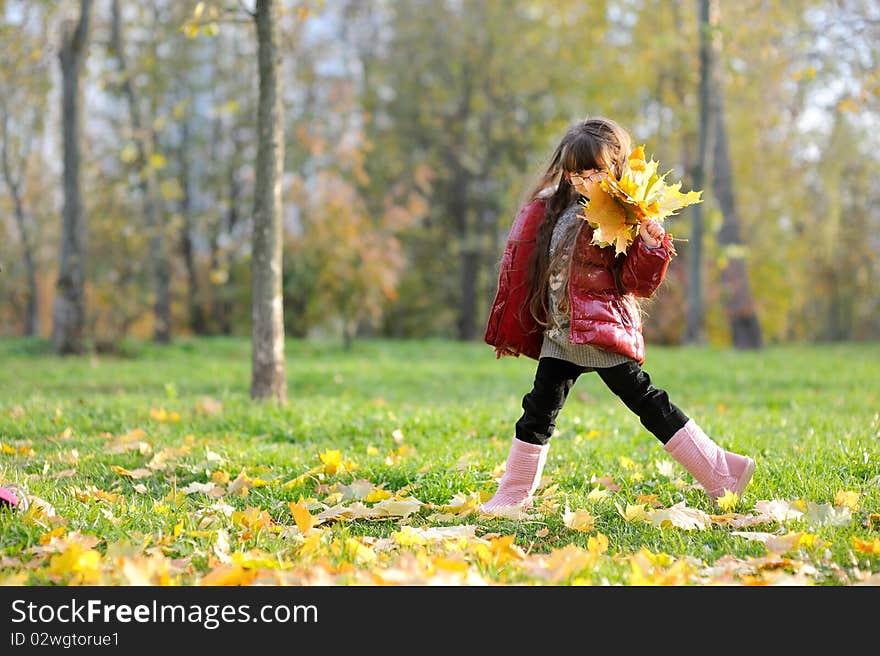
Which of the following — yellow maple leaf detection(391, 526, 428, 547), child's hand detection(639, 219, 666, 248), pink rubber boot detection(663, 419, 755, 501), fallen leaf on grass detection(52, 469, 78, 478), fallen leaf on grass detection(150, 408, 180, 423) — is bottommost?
fallen leaf on grass detection(150, 408, 180, 423)

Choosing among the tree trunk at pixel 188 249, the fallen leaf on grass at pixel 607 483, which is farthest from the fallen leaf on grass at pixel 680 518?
the tree trunk at pixel 188 249

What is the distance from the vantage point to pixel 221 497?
153 inches

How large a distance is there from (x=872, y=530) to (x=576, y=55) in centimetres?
1883

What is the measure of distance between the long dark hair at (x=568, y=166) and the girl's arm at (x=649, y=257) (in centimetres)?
10

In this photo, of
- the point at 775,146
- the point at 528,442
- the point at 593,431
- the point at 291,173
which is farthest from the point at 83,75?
the point at 775,146

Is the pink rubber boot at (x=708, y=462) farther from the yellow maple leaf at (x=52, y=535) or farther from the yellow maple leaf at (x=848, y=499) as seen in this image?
the yellow maple leaf at (x=52, y=535)

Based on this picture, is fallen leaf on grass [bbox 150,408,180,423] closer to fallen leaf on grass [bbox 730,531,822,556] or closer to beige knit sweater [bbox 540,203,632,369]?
beige knit sweater [bbox 540,203,632,369]

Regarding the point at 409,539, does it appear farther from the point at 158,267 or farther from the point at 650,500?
the point at 158,267

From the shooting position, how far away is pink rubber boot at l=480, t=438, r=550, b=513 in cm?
369

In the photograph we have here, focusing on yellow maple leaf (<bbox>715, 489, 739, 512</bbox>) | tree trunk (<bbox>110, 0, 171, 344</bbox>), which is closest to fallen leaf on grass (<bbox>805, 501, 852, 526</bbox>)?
yellow maple leaf (<bbox>715, 489, 739, 512</bbox>)

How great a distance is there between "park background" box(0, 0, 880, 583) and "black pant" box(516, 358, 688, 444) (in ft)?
1.23

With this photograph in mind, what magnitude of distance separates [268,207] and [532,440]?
333cm

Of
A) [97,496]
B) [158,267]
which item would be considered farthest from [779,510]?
[158,267]

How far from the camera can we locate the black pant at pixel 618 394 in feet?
11.6
